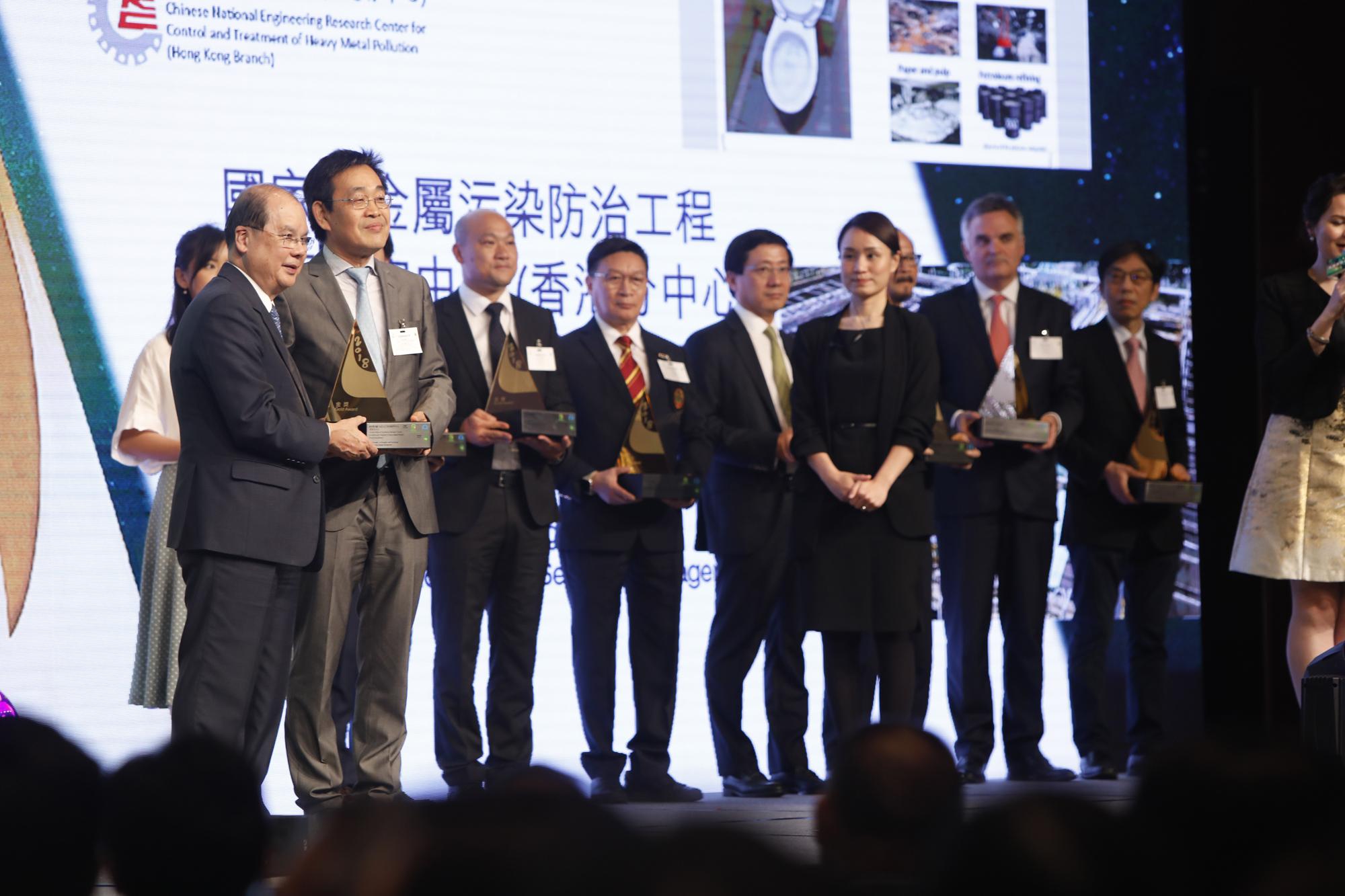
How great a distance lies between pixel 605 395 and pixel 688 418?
274mm

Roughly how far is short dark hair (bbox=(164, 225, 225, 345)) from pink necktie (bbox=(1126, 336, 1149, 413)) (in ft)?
10.3

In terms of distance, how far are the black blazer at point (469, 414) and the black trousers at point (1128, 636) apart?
196 cm

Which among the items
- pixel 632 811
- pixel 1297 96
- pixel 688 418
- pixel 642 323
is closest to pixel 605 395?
pixel 688 418

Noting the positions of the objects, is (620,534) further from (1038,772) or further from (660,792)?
(1038,772)

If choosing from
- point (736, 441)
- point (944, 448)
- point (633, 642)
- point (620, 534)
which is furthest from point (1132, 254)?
point (633, 642)

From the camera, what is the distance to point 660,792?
189 inches

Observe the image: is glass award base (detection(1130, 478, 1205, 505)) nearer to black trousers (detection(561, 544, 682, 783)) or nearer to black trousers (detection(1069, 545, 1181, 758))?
black trousers (detection(1069, 545, 1181, 758))

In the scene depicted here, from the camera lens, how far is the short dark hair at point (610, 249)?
16.6 feet

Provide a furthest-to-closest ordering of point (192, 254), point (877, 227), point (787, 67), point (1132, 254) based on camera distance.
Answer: point (787, 67)
point (1132, 254)
point (877, 227)
point (192, 254)

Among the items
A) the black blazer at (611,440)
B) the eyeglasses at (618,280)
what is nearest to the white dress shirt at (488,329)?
the black blazer at (611,440)

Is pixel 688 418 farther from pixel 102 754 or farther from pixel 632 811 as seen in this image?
pixel 102 754

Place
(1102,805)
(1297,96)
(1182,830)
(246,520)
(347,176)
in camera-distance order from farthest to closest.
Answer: (1297,96), (347,176), (246,520), (1182,830), (1102,805)

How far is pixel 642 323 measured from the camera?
5844mm

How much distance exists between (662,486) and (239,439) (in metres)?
1.49
